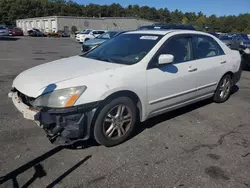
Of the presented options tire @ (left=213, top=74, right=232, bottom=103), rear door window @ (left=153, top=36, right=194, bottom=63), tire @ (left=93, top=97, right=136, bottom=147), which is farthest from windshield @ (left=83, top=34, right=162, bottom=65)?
tire @ (left=213, top=74, right=232, bottom=103)

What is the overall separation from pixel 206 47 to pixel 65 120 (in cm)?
322

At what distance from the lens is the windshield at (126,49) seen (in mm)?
3986

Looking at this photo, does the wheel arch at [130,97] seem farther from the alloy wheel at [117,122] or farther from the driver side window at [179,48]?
the driver side window at [179,48]

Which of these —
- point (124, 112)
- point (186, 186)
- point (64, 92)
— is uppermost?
point (64, 92)

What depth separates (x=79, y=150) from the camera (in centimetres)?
351

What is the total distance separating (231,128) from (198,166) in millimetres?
1546

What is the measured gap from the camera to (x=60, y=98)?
313 cm

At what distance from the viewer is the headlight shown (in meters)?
3.12

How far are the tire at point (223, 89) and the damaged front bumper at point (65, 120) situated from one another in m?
3.24

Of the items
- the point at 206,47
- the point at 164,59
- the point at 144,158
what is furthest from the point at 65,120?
the point at 206,47

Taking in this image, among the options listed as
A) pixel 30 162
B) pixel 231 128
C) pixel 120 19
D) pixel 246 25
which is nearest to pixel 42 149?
pixel 30 162

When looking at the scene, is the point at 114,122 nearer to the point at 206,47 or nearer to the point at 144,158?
the point at 144,158

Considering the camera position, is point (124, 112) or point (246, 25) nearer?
point (124, 112)

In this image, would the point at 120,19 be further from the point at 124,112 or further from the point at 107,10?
the point at 124,112
